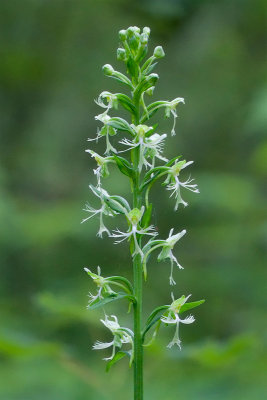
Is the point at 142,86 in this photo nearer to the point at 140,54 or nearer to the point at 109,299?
the point at 140,54

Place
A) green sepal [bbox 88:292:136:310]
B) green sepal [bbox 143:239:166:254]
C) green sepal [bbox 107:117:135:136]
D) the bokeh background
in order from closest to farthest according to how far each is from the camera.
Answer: green sepal [bbox 88:292:136:310], green sepal [bbox 143:239:166:254], green sepal [bbox 107:117:135:136], the bokeh background

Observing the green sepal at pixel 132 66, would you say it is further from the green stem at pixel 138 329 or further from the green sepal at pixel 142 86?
the green stem at pixel 138 329

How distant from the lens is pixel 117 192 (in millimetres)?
8375

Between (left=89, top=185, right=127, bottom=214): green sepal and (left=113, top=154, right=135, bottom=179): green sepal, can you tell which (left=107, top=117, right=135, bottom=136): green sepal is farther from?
(left=89, top=185, right=127, bottom=214): green sepal

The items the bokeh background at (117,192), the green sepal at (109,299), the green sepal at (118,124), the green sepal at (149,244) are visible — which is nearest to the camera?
the green sepal at (109,299)

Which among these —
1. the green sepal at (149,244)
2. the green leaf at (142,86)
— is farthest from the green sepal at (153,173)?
the green leaf at (142,86)

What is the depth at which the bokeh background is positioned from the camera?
16.3 feet

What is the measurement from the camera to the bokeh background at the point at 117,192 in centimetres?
Answer: 496

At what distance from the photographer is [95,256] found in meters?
9.68

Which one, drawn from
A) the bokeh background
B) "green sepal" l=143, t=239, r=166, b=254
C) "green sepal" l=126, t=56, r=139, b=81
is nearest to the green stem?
"green sepal" l=143, t=239, r=166, b=254

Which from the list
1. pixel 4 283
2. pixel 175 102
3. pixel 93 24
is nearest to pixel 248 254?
pixel 4 283

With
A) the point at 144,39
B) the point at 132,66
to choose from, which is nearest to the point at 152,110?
the point at 132,66

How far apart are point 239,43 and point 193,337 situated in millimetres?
5898

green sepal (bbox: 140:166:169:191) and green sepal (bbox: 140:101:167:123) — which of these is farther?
green sepal (bbox: 140:101:167:123)
